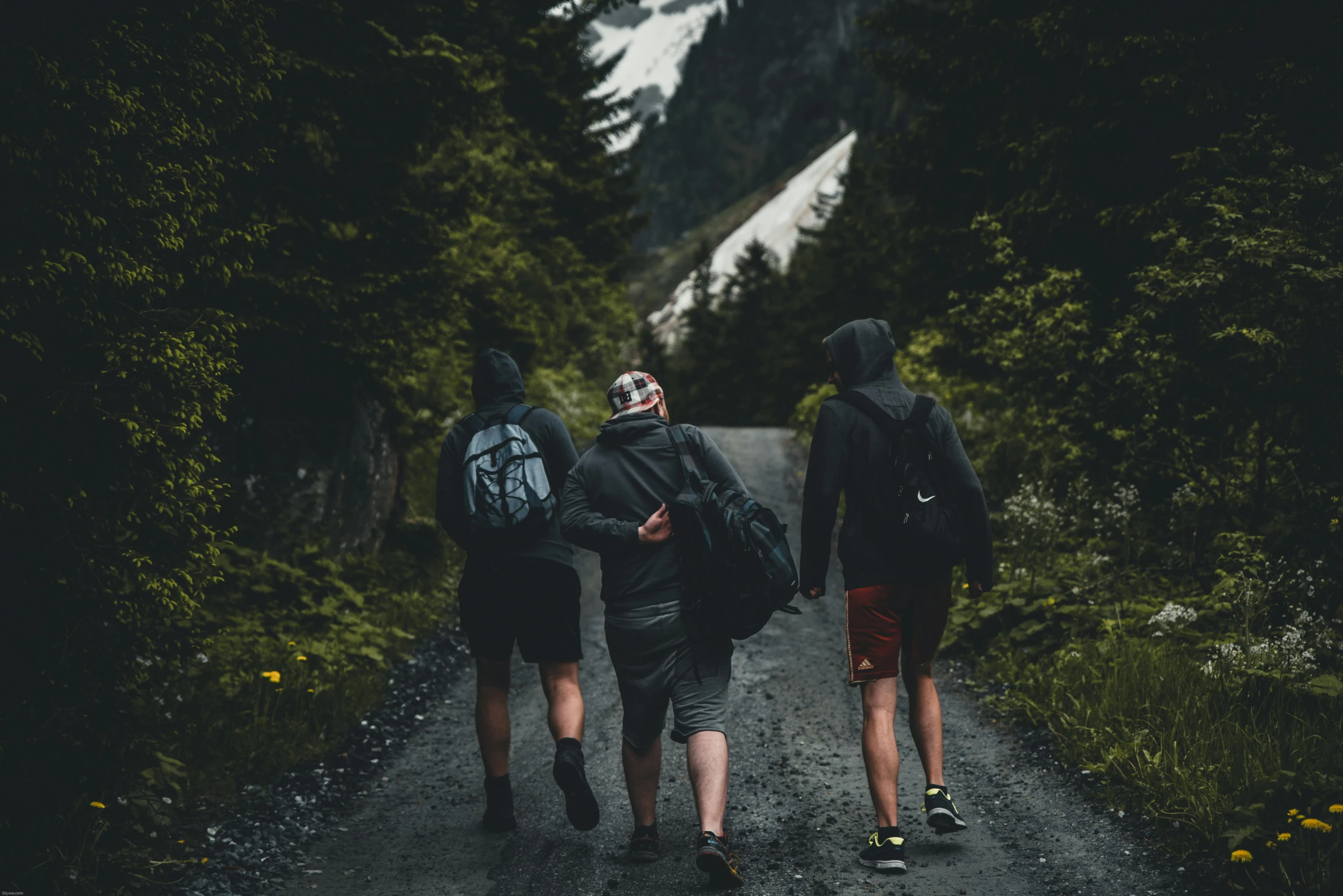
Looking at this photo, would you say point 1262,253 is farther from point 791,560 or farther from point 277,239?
point 277,239

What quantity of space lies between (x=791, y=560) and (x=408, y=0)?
5676 mm

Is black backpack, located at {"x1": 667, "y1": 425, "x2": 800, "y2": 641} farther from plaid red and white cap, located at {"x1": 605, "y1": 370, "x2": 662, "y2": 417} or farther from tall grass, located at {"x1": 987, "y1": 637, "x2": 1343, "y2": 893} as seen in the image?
tall grass, located at {"x1": 987, "y1": 637, "x2": 1343, "y2": 893}

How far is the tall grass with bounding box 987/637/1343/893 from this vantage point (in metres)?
3.28

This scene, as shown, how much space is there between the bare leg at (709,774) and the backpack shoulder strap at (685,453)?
1.07 metres

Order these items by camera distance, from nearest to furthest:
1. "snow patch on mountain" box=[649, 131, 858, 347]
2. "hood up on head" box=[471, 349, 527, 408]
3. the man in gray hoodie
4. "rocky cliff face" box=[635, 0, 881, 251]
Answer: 1. the man in gray hoodie
2. "hood up on head" box=[471, 349, 527, 408]
3. "snow patch on mountain" box=[649, 131, 858, 347]
4. "rocky cliff face" box=[635, 0, 881, 251]

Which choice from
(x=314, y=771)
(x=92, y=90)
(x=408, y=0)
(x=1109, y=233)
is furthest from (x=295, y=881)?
(x=1109, y=233)

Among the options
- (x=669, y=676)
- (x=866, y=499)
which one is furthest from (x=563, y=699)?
(x=866, y=499)

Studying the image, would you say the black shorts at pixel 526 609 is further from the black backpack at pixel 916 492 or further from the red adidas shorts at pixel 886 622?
the black backpack at pixel 916 492

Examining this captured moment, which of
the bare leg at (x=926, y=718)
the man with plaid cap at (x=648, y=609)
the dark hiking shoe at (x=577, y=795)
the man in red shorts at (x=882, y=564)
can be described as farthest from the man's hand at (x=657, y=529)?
the bare leg at (x=926, y=718)

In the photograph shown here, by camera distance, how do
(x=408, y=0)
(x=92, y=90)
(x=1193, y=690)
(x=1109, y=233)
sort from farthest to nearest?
(x=1109, y=233) < (x=408, y=0) < (x=1193, y=690) < (x=92, y=90)

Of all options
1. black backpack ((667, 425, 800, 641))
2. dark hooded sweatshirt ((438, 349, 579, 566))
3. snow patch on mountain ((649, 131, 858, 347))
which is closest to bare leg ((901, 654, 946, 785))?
black backpack ((667, 425, 800, 641))

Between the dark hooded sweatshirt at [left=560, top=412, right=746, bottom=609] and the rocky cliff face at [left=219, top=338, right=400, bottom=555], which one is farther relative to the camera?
the rocky cliff face at [left=219, top=338, right=400, bottom=555]

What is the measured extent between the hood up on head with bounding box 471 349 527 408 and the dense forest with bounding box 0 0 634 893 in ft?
3.70

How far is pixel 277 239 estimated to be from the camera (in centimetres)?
659
